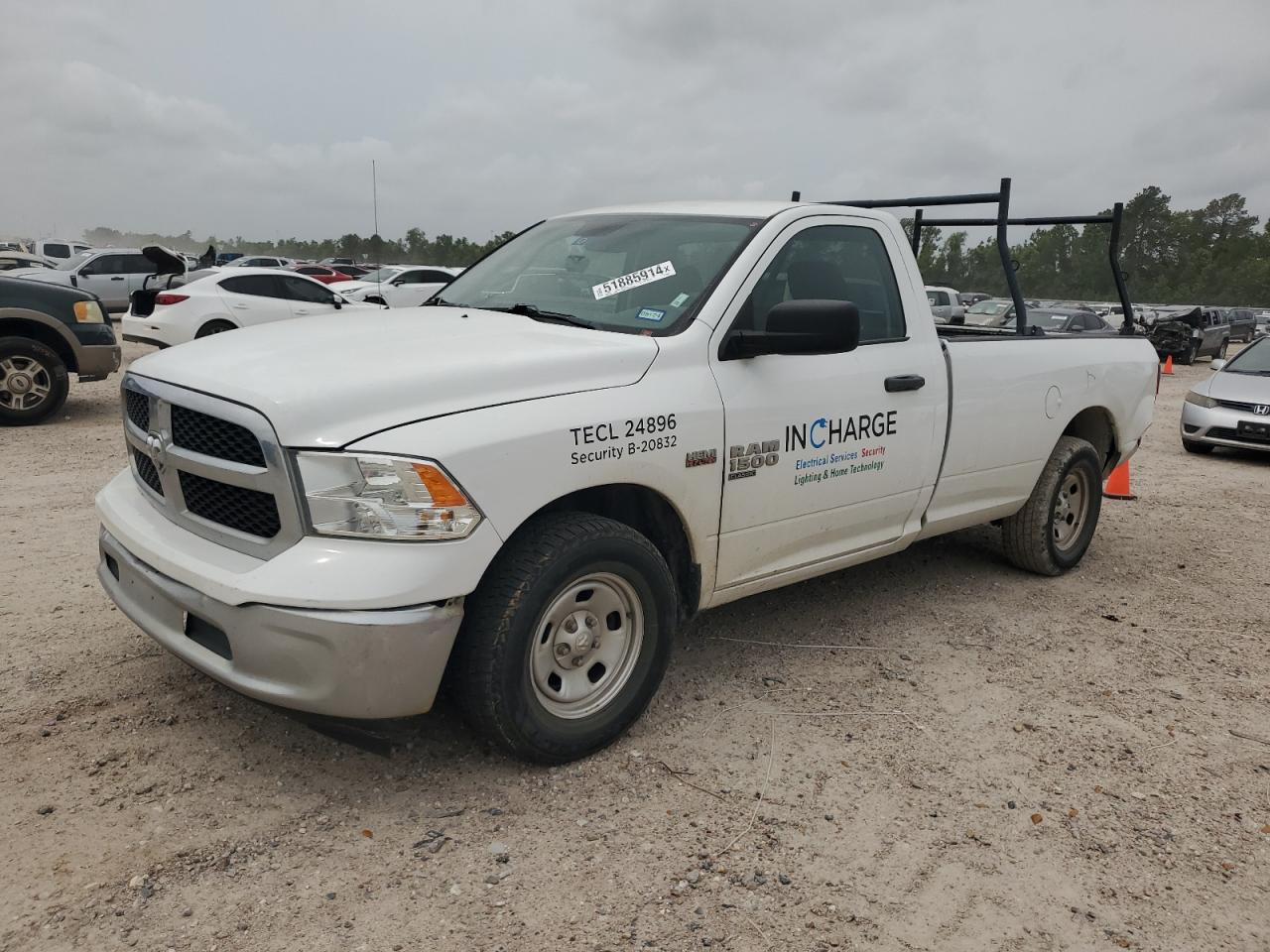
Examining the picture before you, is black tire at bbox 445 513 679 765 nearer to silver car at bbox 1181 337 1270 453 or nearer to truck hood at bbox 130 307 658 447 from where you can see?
truck hood at bbox 130 307 658 447

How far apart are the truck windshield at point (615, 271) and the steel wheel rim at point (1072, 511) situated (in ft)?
9.58

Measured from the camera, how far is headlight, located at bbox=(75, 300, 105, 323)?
9.27 meters

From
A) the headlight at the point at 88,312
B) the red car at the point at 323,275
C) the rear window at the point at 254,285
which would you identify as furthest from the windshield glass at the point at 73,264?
the headlight at the point at 88,312

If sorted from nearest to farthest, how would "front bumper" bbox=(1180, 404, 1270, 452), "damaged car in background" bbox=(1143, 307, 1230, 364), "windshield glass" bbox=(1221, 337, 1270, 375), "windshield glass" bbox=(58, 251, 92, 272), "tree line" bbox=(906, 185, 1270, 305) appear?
"front bumper" bbox=(1180, 404, 1270, 452)
"windshield glass" bbox=(1221, 337, 1270, 375)
"windshield glass" bbox=(58, 251, 92, 272)
"damaged car in background" bbox=(1143, 307, 1230, 364)
"tree line" bbox=(906, 185, 1270, 305)

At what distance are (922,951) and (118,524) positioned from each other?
2.80 metres

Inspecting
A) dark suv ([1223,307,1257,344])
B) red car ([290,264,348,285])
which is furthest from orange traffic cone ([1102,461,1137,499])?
dark suv ([1223,307,1257,344])

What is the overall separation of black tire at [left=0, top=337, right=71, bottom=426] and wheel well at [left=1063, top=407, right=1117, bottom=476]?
8681mm

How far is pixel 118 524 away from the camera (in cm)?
330

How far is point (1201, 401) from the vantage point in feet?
36.0

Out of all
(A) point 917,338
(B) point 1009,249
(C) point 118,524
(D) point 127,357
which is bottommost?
(D) point 127,357

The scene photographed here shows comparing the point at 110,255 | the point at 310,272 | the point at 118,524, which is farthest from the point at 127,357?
the point at 118,524

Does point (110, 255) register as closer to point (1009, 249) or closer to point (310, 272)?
point (310, 272)

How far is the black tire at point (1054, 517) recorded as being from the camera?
5426 millimetres

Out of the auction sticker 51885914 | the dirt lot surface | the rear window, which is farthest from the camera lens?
the rear window
